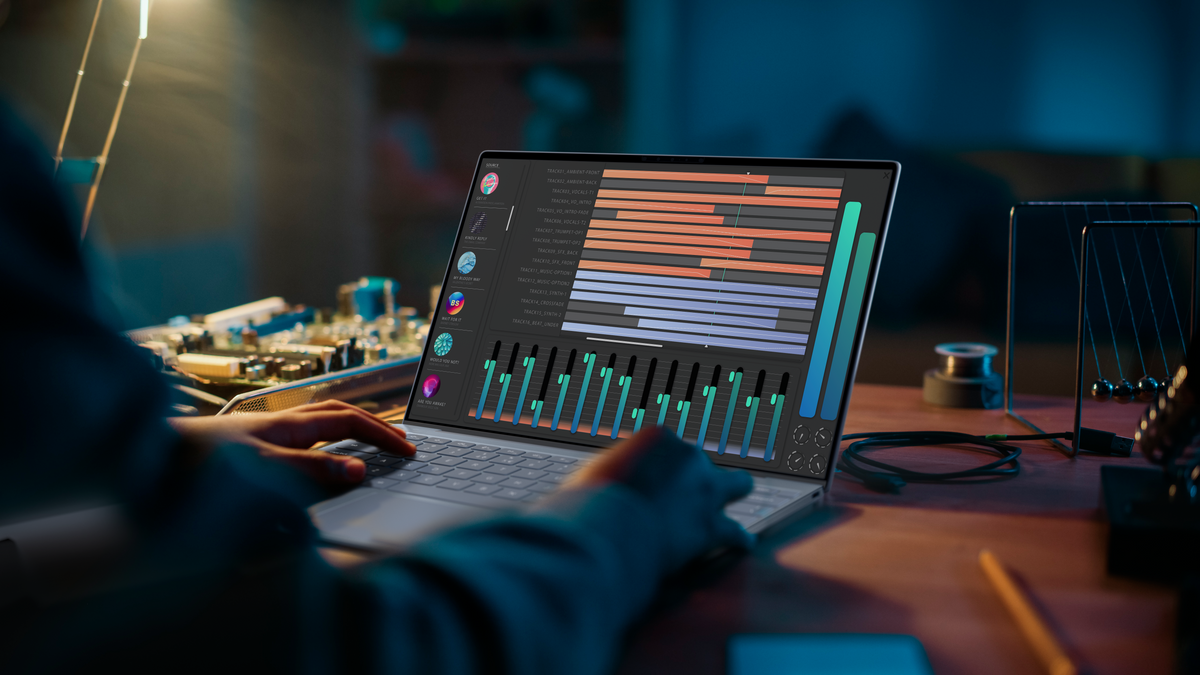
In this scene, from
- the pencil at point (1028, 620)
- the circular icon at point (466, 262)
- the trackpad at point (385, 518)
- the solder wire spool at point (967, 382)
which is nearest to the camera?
the pencil at point (1028, 620)

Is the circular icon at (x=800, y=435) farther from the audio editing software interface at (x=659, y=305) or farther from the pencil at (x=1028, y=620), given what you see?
the pencil at (x=1028, y=620)

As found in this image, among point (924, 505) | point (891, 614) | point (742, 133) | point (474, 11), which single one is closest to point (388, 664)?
point (891, 614)

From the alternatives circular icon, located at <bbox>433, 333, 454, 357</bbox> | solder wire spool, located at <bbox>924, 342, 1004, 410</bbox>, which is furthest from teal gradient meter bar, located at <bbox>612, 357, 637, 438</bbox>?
solder wire spool, located at <bbox>924, 342, 1004, 410</bbox>

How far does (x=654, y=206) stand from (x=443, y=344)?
269 millimetres

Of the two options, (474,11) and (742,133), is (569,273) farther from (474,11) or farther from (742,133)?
(474,11)

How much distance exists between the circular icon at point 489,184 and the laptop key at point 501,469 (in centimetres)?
33

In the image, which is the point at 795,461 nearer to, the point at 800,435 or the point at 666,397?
the point at 800,435

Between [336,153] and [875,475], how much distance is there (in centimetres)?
198

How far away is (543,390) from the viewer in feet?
2.67

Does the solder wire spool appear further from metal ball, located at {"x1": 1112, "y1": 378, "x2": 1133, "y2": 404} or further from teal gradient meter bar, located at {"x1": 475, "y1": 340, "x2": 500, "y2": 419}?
teal gradient meter bar, located at {"x1": 475, "y1": 340, "x2": 500, "y2": 419}

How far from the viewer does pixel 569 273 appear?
85 centimetres

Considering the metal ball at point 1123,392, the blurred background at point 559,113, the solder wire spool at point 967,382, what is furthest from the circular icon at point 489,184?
the blurred background at point 559,113

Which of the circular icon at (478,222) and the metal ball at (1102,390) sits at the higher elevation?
the circular icon at (478,222)

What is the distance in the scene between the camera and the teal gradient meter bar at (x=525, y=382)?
81 cm
